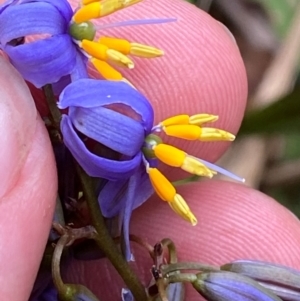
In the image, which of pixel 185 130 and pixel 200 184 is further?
pixel 200 184

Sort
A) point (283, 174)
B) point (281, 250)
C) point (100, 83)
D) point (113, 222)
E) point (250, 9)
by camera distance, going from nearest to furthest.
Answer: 1. point (100, 83)
2. point (113, 222)
3. point (281, 250)
4. point (283, 174)
5. point (250, 9)

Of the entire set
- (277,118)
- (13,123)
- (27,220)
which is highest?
(13,123)

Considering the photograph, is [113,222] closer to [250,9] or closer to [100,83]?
[100,83]

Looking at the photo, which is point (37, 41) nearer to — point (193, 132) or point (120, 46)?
point (120, 46)

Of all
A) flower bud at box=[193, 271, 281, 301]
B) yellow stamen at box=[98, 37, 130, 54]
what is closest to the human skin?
yellow stamen at box=[98, 37, 130, 54]

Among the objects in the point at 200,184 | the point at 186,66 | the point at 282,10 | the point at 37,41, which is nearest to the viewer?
the point at 37,41

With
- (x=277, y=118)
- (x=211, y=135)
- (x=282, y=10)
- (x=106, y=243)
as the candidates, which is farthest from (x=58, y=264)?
(x=282, y=10)

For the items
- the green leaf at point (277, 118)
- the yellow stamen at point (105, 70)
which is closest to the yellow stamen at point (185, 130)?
the yellow stamen at point (105, 70)

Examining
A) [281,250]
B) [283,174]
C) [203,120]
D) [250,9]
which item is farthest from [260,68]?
[203,120]
